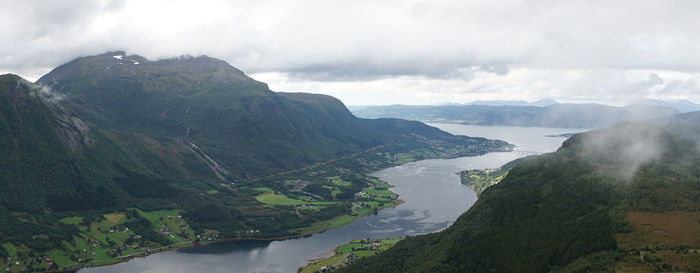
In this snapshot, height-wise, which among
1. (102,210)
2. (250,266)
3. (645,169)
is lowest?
(250,266)

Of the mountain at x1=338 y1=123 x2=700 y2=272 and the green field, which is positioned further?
the green field

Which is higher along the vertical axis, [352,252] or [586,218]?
[586,218]

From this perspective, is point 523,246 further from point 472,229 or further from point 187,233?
point 187,233

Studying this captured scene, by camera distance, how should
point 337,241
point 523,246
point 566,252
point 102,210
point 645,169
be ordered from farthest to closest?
point 102,210
point 337,241
point 645,169
point 523,246
point 566,252

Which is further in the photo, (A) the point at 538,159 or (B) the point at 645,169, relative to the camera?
(A) the point at 538,159

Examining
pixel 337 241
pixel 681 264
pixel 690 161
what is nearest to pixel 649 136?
pixel 690 161

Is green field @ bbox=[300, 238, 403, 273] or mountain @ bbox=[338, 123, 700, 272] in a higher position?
mountain @ bbox=[338, 123, 700, 272]

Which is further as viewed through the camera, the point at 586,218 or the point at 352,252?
the point at 352,252

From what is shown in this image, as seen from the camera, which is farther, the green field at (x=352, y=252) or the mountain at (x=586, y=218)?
the green field at (x=352, y=252)
